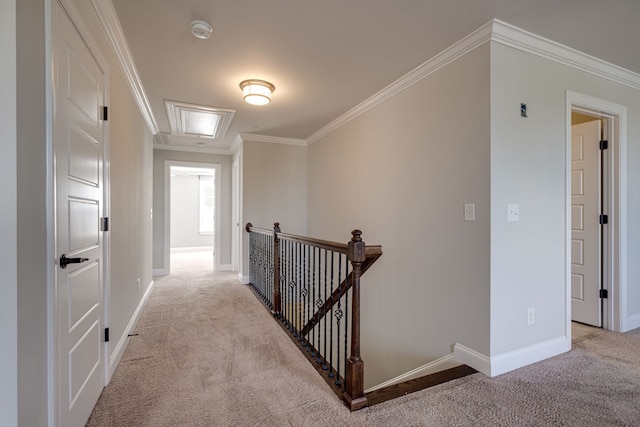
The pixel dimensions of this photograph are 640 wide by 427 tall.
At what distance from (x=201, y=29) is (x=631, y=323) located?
14.8 ft

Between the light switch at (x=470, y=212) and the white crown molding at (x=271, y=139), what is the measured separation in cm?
357

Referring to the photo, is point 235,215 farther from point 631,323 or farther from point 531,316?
point 631,323

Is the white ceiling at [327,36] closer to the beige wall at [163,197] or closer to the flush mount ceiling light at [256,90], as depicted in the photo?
the flush mount ceiling light at [256,90]

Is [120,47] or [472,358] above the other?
[120,47]

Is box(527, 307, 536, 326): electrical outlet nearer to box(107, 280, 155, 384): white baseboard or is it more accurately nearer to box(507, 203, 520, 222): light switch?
box(507, 203, 520, 222): light switch

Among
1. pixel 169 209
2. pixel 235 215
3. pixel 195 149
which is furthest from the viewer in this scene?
pixel 195 149

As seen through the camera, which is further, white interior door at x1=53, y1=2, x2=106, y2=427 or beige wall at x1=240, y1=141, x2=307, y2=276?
beige wall at x1=240, y1=141, x2=307, y2=276

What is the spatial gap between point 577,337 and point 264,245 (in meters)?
3.39

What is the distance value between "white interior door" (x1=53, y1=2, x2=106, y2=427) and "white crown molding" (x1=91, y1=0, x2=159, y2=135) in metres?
0.34

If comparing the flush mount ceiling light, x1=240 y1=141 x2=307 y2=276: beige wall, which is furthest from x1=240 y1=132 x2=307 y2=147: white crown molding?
the flush mount ceiling light

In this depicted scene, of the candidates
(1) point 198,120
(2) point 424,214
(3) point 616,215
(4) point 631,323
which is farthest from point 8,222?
(4) point 631,323

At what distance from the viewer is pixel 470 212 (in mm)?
2201

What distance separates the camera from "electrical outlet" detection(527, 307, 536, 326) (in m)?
2.22

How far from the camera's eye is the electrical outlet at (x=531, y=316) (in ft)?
7.27
